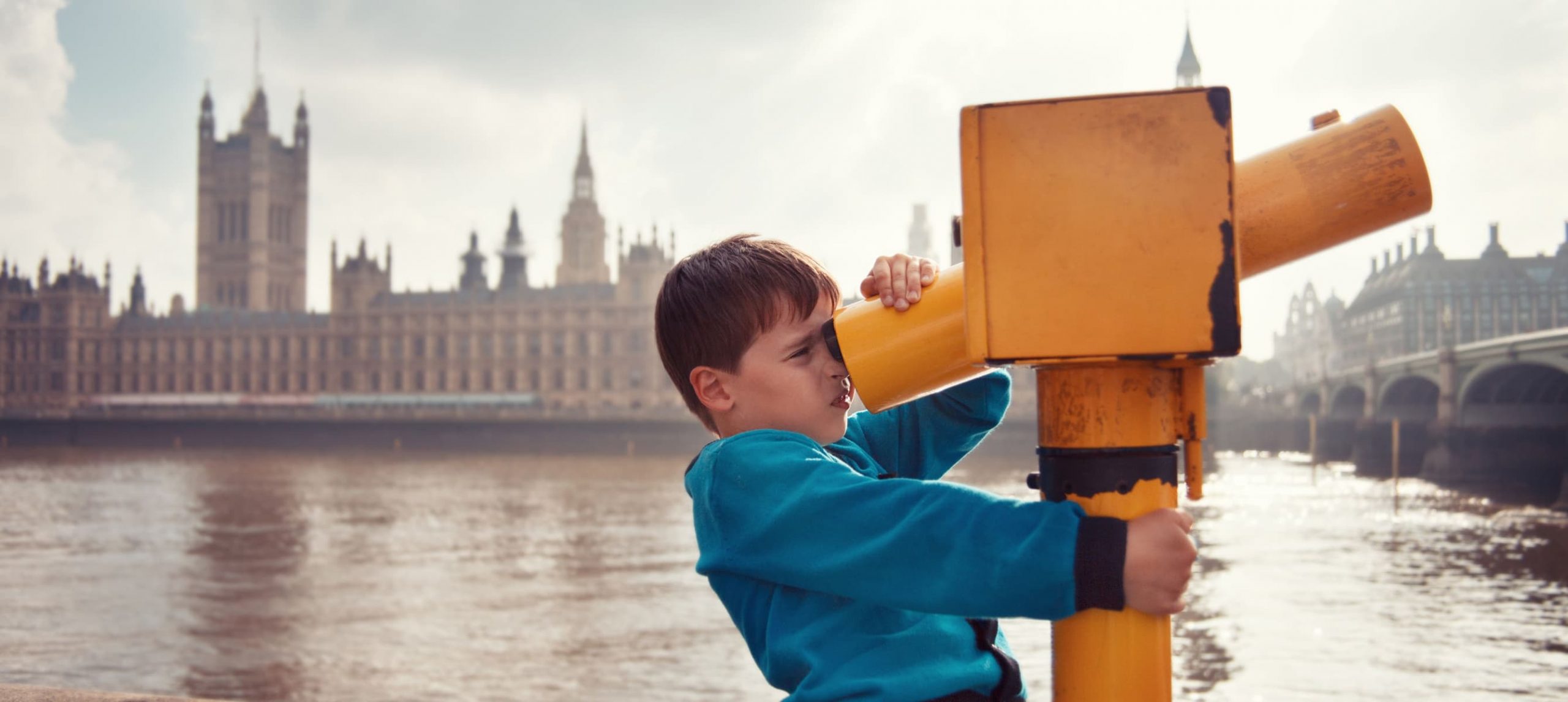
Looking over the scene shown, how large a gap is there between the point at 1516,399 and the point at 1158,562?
37585mm

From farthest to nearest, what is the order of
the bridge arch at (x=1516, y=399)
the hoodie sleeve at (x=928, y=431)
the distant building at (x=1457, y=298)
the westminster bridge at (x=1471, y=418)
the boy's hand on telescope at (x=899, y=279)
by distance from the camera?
1. the distant building at (x=1457, y=298)
2. the bridge arch at (x=1516, y=399)
3. the westminster bridge at (x=1471, y=418)
4. the hoodie sleeve at (x=928, y=431)
5. the boy's hand on telescope at (x=899, y=279)

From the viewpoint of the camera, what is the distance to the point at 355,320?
2672 inches

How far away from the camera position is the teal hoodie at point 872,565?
3.21ft

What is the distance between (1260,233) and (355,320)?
236 ft

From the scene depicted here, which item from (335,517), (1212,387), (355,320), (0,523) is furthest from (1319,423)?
(355,320)

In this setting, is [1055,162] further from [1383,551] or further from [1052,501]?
[1383,551]

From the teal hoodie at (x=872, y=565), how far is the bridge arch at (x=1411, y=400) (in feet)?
134

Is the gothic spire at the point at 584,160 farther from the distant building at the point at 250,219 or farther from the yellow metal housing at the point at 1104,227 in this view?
the yellow metal housing at the point at 1104,227

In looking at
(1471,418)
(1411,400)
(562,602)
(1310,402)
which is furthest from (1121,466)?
(1310,402)

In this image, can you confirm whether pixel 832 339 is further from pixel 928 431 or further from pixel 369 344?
pixel 369 344

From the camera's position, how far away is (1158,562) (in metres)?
0.95

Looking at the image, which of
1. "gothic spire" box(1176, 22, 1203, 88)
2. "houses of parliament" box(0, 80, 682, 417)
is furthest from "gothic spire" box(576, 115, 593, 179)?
"gothic spire" box(1176, 22, 1203, 88)

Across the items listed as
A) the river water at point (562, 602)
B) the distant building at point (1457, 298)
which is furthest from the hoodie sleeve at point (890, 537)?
the distant building at point (1457, 298)

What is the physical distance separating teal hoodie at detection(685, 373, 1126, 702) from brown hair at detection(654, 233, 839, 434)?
14 cm
